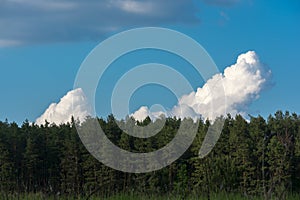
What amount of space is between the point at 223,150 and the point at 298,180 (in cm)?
440

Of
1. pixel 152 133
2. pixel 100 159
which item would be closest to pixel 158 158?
pixel 152 133

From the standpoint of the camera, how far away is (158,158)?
30.3 metres

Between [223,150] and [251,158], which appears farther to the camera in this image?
[223,150]

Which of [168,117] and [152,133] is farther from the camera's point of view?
[168,117]

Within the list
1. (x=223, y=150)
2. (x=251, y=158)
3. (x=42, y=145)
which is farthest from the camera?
(x=42, y=145)

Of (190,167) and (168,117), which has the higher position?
(168,117)

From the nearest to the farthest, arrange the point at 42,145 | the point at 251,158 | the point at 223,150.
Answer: the point at 251,158
the point at 223,150
the point at 42,145

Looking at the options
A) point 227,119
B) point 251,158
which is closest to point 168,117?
point 227,119

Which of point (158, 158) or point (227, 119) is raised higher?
point (227, 119)

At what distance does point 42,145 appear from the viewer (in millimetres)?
34594

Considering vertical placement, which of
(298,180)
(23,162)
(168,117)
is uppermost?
(168,117)

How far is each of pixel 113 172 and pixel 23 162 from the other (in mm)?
5518

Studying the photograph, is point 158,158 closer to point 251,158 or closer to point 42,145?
point 251,158

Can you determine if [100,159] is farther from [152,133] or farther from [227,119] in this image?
[227,119]
